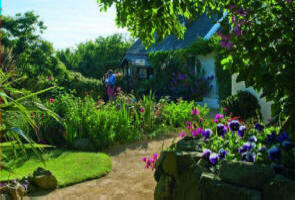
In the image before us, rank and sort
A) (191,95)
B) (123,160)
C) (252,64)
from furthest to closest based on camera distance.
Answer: (191,95) < (123,160) < (252,64)

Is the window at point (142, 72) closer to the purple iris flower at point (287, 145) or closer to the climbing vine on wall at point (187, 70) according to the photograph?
the climbing vine on wall at point (187, 70)

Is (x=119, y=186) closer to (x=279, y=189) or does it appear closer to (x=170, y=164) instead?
(x=170, y=164)

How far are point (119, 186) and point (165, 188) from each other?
1.26m

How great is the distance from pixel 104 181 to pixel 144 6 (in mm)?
2976

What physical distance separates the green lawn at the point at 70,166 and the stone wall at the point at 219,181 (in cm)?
194

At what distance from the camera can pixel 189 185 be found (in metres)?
3.59

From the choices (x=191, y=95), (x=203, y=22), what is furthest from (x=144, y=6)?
(x=203, y=22)

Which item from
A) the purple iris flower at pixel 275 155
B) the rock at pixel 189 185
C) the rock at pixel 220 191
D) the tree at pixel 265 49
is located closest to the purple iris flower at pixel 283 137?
the tree at pixel 265 49

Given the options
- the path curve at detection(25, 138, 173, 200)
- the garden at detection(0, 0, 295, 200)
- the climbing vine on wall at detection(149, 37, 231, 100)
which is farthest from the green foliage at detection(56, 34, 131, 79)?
the path curve at detection(25, 138, 173, 200)

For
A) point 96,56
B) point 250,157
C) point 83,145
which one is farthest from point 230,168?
point 96,56

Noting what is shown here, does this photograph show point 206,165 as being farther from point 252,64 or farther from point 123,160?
point 123,160

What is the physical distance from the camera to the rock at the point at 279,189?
258 centimetres

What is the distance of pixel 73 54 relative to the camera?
41625 millimetres

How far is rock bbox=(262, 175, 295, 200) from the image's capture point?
2576mm
